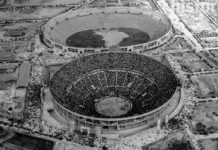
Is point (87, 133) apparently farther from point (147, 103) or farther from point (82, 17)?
point (82, 17)

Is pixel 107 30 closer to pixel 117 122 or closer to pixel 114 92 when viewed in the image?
pixel 114 92

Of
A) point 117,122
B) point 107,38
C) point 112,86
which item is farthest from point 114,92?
point 107,38

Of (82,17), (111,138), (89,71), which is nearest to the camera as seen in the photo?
(111,138)

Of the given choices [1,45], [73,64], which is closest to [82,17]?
[1,45]

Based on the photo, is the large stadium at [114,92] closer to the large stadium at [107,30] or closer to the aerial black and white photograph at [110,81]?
the aerial black and white photograph at [110,81]

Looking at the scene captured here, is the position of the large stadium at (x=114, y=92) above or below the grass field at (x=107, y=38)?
above

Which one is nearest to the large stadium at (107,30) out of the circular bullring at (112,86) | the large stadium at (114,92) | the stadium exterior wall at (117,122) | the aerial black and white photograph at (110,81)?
the aerial black and white photograph at (110,81)
